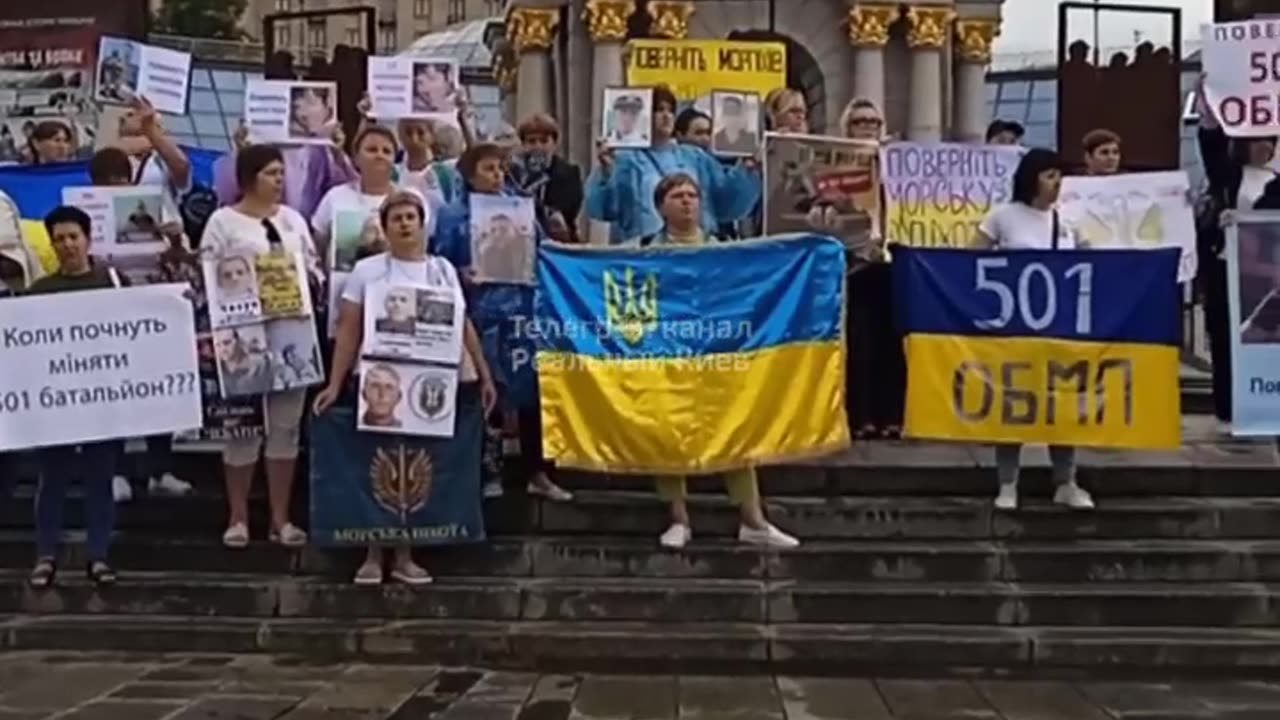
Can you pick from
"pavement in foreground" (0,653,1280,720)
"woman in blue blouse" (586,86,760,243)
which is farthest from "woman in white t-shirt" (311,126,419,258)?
"pavement in foreground" (0,653,1280,720)

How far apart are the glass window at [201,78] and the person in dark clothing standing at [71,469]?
2435cm

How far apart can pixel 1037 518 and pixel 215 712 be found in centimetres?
445

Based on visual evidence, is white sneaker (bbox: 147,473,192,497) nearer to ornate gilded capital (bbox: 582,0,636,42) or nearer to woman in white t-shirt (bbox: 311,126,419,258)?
woman in white t-shirt (bbox: 311,126,419,258)

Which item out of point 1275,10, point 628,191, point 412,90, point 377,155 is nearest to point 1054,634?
point 628,191

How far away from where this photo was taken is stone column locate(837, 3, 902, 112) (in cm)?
2402

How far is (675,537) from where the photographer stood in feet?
30.4

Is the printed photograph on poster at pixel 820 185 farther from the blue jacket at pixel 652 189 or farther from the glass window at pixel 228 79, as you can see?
the glass window at pixel 228 79

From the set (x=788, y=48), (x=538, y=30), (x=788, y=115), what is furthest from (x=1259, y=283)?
(x=538, y=30)

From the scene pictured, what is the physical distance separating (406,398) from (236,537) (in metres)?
1.20

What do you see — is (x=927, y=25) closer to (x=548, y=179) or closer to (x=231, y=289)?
(x=548, y=179)

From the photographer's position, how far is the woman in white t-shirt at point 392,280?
9086 mm

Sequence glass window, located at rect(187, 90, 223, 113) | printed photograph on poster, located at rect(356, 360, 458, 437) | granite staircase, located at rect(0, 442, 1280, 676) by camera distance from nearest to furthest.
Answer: granite staircase, located at rect(0, 442, 1280, 676) → printed photograph on poster, located at rect(356, 360, 458, 437) → glass window, located at rect(187, 90, 223, 113)

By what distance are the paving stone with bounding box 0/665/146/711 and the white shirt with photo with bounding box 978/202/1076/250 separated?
523 cm

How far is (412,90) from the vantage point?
10844 mm
